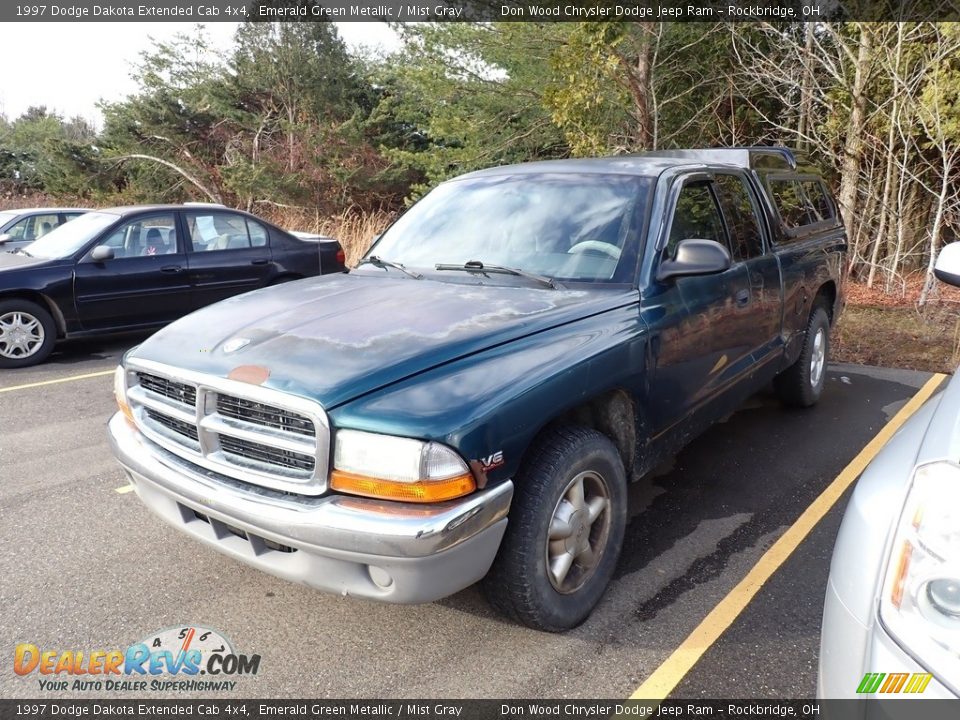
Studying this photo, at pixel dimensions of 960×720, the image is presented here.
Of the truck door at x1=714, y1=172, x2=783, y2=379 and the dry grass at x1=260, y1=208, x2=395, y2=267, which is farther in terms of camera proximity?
the dry grass at x1=260, y1=208, x2=395, y2=267

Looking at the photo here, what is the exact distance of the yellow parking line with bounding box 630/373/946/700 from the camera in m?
2.49

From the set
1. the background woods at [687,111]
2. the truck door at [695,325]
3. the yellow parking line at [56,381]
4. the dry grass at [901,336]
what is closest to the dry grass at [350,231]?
the background woods at [687,111]

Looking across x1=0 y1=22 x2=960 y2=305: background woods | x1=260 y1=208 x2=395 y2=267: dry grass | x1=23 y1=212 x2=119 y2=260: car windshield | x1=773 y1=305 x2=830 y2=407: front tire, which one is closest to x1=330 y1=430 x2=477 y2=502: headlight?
x1=773 y1=305 x2=830 y2=407: front tire

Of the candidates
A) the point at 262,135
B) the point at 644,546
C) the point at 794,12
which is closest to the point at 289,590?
the point at 644,546

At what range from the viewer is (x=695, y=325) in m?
3.44

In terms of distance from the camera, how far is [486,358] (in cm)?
252

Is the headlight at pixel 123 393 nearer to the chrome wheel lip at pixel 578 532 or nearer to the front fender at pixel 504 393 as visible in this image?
the front fender at pixel 504 393

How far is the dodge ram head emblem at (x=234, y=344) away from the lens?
8.63 ft

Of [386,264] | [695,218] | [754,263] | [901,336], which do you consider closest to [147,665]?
[386,264]

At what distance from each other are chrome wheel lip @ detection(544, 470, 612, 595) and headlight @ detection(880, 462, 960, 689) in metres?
1.20

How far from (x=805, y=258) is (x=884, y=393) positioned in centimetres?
191

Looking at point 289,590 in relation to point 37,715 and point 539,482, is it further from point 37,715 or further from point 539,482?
point 539,482

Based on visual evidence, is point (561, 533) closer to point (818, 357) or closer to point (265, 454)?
point (265, 454)

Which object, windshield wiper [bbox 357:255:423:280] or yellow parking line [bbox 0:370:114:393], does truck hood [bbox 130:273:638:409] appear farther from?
yellow parking line [bbox 0:370:114:393]
